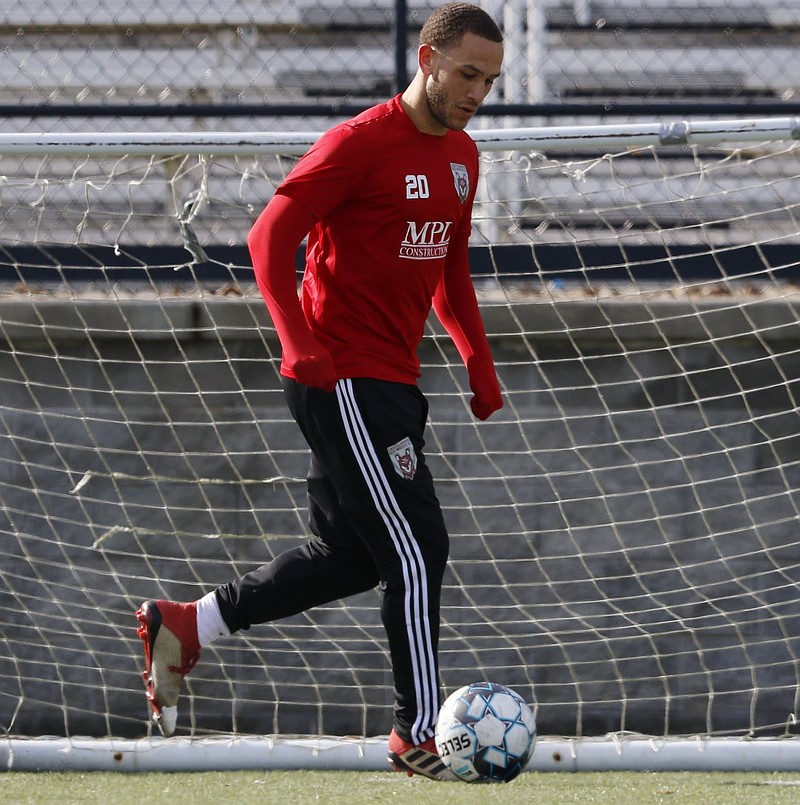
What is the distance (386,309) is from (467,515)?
1803mm

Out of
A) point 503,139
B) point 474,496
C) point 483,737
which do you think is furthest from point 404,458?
point 474,496

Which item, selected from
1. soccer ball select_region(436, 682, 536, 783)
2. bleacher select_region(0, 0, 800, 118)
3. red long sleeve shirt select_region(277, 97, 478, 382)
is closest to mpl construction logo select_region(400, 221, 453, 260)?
red long sleeve shirt select_region(277, 97, 478, 382)

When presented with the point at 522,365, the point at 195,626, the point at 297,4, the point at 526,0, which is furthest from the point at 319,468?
the point at 297,4

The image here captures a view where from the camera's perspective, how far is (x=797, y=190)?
5531 millimetres

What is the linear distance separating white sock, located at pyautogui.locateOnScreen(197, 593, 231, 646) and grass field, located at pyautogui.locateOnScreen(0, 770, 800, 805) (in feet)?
1.96

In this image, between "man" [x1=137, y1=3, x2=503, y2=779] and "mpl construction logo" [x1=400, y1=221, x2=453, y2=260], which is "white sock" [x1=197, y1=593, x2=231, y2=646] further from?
"mpl construction logo" [x1=400, y1=221, x2=453, y2=260]

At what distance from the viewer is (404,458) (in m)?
2.73

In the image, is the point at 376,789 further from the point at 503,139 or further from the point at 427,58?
the point at 427,58

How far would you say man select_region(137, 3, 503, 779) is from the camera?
→ 266cm

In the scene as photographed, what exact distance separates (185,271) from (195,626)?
1719 millimetres

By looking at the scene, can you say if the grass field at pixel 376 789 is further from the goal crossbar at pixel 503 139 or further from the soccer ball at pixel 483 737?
the goal crossbar at pixel 503 139

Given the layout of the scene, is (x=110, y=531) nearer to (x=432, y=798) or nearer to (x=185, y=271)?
(x=185, y=271)

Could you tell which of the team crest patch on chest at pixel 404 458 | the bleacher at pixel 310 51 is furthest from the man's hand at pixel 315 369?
→ the bleacher at pixel 310 51

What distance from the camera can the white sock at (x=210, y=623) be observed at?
3.06 meters
